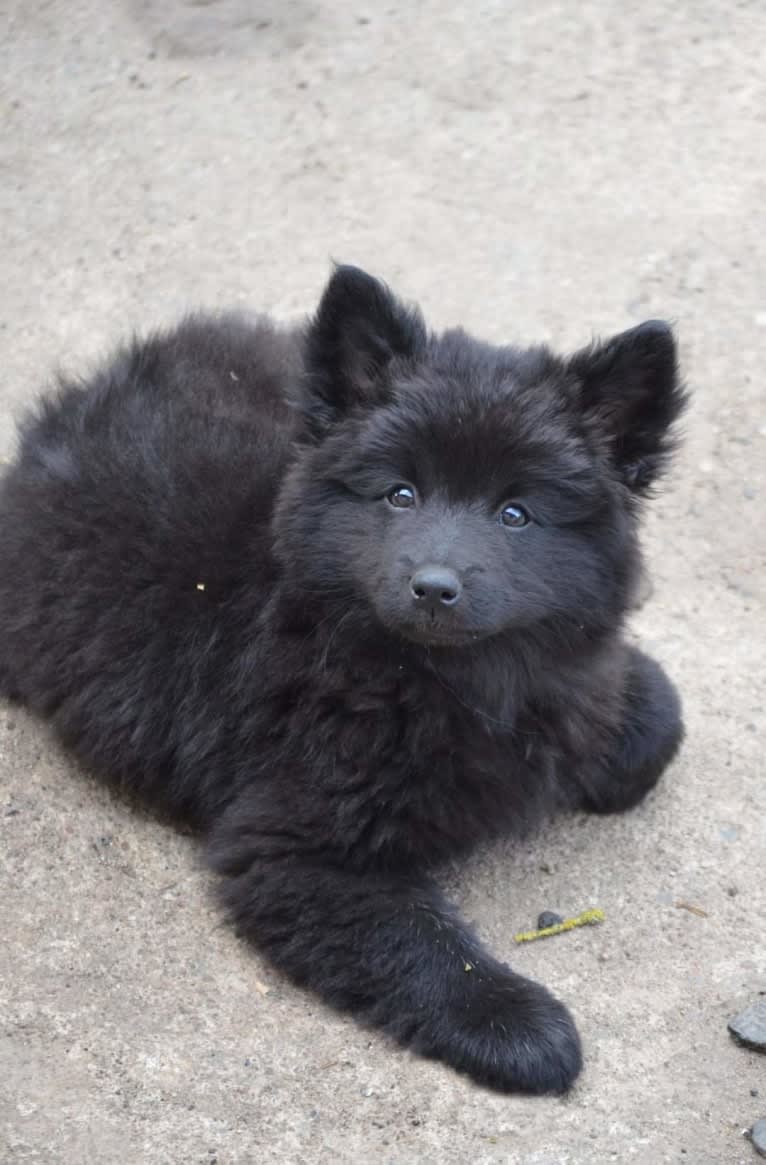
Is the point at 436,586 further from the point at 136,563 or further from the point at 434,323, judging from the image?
the point at 434,323

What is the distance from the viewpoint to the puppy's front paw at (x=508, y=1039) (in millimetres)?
4258

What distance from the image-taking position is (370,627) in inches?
185

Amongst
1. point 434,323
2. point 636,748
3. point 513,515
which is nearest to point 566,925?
point 636,748

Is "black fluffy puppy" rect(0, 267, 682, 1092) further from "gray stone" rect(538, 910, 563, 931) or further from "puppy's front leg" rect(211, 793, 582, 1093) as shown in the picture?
"gray stone" rect(538, 910, 563, 931)

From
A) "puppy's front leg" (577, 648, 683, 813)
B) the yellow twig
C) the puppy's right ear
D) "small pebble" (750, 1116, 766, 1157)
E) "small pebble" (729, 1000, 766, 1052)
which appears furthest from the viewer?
"puppy's front leg" (577, 648, 683, 813)

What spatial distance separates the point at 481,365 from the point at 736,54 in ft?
18.8

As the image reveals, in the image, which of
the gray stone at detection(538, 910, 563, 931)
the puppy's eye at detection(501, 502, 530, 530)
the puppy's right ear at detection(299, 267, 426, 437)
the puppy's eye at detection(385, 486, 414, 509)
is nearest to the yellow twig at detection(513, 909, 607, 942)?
the gray stone at detection(538, 910, 563, 931)

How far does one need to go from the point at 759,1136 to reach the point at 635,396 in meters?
2.16

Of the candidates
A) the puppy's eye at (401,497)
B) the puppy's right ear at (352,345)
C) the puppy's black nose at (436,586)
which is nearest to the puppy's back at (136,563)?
the puppy's right ear at (352,345)

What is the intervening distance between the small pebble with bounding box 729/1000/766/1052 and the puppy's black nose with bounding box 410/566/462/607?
1.52 meters

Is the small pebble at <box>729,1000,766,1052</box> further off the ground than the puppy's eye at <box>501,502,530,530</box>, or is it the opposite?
the puppy's eye at <box>501,502,530,530</box>

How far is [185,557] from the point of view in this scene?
199 inches

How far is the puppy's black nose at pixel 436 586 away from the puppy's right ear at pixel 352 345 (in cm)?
70

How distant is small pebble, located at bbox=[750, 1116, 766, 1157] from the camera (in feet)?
13.2
